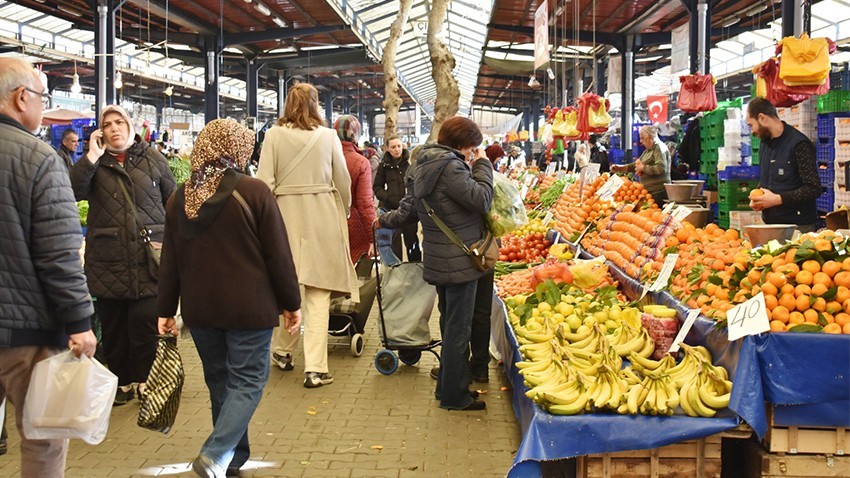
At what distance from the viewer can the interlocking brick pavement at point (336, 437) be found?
13.6ft

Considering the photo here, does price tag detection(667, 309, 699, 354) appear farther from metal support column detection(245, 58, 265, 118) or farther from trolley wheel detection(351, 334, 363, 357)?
metal support column detection(245, 58, 265, 118)

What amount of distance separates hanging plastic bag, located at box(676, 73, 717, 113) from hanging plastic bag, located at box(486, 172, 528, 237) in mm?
5439

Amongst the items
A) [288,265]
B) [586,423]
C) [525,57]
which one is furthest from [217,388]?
[525,57]

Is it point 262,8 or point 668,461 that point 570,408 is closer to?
point 668,461

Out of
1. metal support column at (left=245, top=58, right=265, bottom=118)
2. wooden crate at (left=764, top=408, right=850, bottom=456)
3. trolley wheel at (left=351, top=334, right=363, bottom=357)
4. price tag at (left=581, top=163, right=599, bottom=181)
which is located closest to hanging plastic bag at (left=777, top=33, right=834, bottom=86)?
price tag at (left=581, top=163, right=599, bottom=181)

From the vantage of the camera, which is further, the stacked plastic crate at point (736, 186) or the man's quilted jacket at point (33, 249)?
the stacked plastic crate at point (736, 186)

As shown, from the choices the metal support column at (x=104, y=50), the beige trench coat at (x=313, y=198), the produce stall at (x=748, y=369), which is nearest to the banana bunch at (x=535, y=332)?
the produce stall at (x=748, y=369)

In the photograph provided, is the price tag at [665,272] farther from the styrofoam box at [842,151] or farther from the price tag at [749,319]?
the styrofoam box at [842,151]

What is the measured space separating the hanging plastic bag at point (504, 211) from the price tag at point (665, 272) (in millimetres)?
875

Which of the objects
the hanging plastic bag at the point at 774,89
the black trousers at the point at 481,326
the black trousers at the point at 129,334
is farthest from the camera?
the hanging plastic bag at the point at 774,89

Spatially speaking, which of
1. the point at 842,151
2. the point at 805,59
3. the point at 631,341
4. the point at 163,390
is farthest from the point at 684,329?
the point at 842,151

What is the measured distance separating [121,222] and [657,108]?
18.2 metres

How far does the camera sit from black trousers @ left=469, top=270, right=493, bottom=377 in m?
5.58

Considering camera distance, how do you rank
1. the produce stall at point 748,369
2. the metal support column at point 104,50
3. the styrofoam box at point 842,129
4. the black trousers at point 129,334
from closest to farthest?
the produce stall at point 748,369 < the black trousers at point 129,334 < the styrofoam box at point 842,129 < the metal support column at point 104,50
